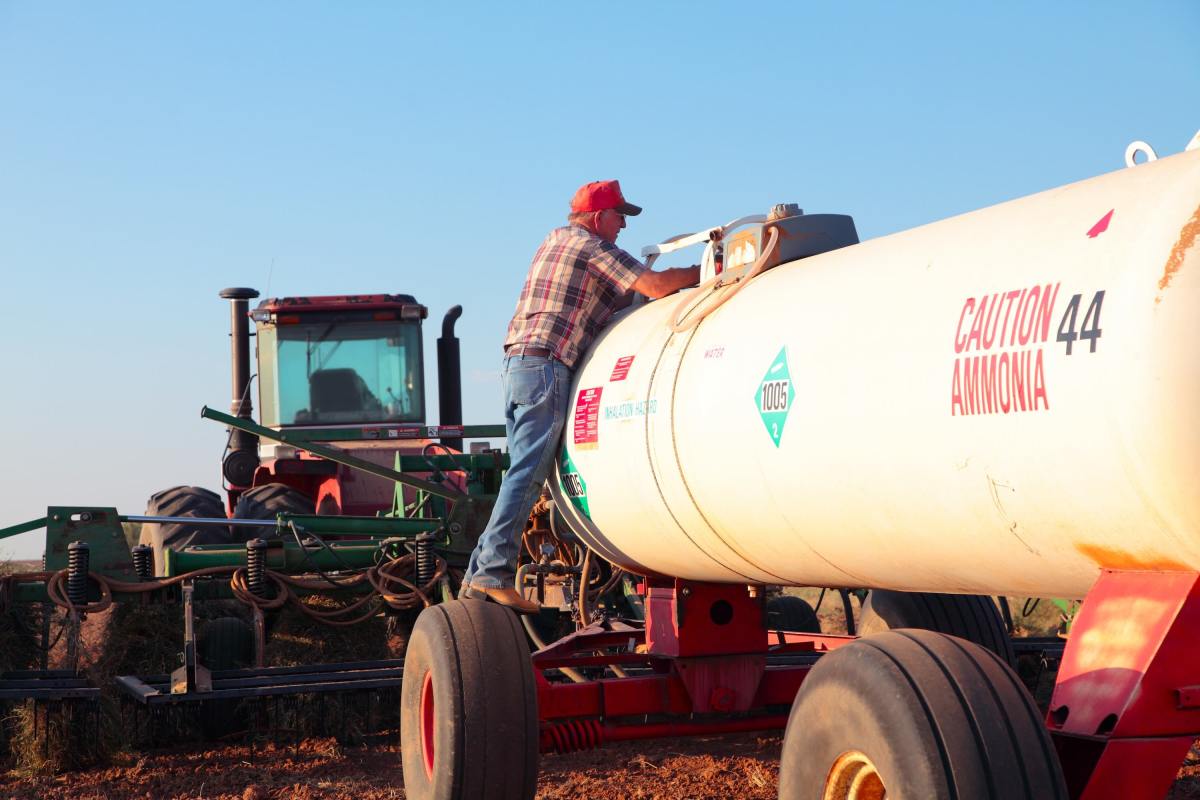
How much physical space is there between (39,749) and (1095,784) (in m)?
5.40

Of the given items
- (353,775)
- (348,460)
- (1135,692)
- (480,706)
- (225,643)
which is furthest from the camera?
(348,460)

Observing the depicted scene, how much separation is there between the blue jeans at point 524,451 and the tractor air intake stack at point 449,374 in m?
6.84

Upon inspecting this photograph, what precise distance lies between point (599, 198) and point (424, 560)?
3399 mm

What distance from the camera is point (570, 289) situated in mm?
5465

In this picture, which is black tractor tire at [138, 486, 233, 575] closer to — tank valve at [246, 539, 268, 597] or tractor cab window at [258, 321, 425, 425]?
tractor cab window at [258, 321, 425, 425]

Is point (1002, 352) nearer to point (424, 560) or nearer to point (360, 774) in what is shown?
point (360, 774)

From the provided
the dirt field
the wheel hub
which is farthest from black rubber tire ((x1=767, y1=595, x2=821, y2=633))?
the wheel hub

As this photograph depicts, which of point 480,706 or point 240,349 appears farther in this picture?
point 240,349

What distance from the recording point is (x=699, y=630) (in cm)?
560

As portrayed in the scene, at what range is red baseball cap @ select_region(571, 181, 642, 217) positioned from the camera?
565 cm

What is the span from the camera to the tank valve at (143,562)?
8.32 metres

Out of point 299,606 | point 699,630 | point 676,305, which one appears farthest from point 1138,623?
point 299,606

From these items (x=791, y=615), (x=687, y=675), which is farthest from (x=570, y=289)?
(x=791, y=615)

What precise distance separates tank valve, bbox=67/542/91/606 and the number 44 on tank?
5295 mm
